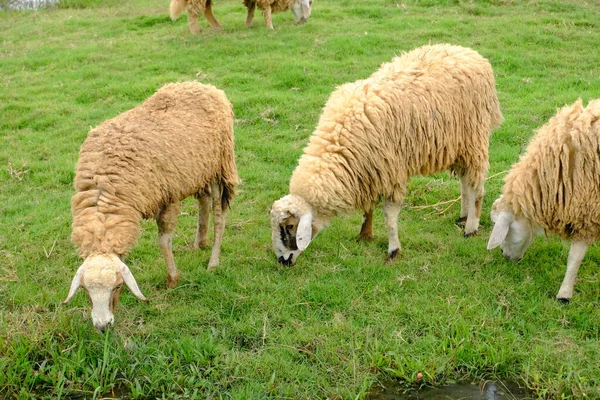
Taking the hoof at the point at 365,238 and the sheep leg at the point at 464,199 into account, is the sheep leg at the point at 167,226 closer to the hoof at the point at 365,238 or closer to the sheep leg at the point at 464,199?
the hoof at the point at 365,238

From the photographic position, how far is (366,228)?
6.29 meters

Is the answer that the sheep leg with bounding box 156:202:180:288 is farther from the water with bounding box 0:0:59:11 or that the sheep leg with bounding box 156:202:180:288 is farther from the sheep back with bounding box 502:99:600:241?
the water with bounding box 0:0:59:11

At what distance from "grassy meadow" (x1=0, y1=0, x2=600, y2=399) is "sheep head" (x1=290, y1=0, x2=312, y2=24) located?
9.39ft

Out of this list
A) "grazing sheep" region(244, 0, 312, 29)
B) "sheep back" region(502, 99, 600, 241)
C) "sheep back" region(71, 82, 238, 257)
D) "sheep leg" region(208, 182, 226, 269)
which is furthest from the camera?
"grazing sheep" region(244, 0, 312, 29)

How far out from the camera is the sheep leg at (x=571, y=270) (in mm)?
5020

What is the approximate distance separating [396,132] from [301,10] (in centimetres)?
882

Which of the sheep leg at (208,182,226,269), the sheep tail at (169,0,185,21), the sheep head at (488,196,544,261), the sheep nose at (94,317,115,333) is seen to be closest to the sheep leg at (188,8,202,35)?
the sheep tail at (169,0,185,21)

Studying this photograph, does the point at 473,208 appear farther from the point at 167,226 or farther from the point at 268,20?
the point at 268,20

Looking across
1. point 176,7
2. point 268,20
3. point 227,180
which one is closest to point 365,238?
point 227,180

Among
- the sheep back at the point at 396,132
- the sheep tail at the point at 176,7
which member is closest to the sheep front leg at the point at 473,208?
the sheep back at the point at 396,132

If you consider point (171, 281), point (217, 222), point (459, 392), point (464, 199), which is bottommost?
point (459, 392)

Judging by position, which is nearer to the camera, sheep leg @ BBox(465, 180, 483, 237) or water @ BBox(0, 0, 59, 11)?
sheep leg @ BBox(465, 180, 483, 237)

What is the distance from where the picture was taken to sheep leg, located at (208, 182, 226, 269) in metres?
5.90

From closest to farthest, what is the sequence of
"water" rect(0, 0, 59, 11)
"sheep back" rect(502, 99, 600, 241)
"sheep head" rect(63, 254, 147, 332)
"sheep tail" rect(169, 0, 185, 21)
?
1. "sheep head" rect(63, 254, 147, 332)
2. "sheep back" rect(502, 99, 600, 241)
3. "sheep tail" rect(169, 0, 185, 21)
4. "water" rect(0, 0, 59, 11)
